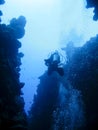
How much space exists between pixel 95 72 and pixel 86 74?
1.05 meters

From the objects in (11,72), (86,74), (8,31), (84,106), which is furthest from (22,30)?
(84,106)

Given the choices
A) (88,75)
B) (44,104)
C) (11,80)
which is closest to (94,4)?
(11,80)

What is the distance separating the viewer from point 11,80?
723 inches

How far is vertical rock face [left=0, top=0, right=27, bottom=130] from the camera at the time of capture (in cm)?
1606

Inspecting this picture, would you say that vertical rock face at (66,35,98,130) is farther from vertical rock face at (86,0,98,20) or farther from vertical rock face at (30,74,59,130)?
vertical rock face at (86,0,98,20)

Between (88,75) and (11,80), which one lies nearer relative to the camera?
(11,80)

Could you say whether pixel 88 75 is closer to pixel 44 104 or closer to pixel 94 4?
pixel 44 104

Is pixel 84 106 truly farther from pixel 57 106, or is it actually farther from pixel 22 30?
A: pixel 22 30

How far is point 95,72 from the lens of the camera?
72.6ft

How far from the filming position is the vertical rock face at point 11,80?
16.1 metres

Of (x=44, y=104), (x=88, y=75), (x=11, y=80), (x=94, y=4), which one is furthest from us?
(x=44, y=104)

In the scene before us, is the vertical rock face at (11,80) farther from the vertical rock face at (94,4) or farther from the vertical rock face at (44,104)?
the vertical rock face at (94,4)

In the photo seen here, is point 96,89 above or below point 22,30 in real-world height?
below

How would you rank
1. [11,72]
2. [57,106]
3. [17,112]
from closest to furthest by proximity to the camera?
[17,112]
[11,72]
[57,106]
